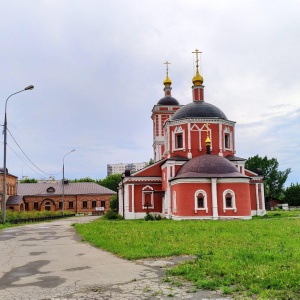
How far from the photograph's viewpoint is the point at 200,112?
34.7 metres

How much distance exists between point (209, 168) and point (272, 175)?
4801 cm

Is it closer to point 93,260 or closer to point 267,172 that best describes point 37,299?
point 93,260

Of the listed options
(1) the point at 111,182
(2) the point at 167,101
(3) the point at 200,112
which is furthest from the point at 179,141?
(1) the point at 111,182

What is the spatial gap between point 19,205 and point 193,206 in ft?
110

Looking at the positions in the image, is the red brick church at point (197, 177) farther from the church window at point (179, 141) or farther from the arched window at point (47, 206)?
the arched window at point (47, 206)

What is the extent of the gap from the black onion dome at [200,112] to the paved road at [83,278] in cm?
2560

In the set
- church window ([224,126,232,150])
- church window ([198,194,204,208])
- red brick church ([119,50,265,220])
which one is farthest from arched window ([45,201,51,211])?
church window ([198,194,204,208])

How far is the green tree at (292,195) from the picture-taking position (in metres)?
67.0

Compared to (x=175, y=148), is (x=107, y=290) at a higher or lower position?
lower

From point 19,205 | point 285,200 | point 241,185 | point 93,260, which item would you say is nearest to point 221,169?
point 241,185

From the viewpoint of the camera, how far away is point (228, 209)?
29188mm

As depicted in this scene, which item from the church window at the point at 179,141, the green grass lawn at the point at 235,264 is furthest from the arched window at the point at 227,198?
the green grass lawn at the point at 235,264

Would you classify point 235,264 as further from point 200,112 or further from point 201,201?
point 200,112

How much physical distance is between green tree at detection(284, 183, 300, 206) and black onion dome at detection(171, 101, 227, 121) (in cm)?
3865
